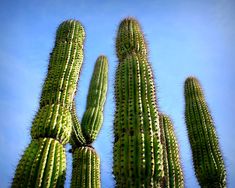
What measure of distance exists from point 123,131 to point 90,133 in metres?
4.03

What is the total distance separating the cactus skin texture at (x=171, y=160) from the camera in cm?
614

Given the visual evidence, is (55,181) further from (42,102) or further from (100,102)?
(100,102)

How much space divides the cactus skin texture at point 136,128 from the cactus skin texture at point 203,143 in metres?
2.83

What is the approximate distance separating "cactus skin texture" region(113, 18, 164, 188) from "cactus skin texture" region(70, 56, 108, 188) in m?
2.33

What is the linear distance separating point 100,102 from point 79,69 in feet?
10.2

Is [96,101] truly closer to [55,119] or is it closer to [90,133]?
[90,133]

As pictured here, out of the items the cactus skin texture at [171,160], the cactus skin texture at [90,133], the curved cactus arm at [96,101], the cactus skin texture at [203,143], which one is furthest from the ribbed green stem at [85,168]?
the cactus skin texture at [203,143]

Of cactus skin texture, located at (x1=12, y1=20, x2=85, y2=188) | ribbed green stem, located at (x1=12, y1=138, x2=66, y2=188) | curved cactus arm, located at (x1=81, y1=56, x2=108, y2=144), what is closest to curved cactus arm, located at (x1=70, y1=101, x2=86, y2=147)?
curved cactus arm, located at (x1=81, y1=56, x2=108, y2=144)

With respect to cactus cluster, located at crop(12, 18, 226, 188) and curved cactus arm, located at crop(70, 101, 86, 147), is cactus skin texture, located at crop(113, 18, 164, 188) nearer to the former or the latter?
cactus cluster, located at crop(12, 18, 226, 188)

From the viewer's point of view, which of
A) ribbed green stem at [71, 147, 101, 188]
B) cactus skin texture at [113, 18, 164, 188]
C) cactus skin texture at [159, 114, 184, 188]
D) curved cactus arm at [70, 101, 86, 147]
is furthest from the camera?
curved cactus arm at [70, 101, 86, 147]

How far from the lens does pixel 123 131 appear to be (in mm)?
4969

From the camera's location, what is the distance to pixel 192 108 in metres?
8.62

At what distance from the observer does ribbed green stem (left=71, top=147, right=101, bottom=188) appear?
22.7 feet

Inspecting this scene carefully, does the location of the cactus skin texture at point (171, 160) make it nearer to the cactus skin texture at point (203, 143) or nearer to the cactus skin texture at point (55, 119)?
the cactus skin texture at point (203, 143)
